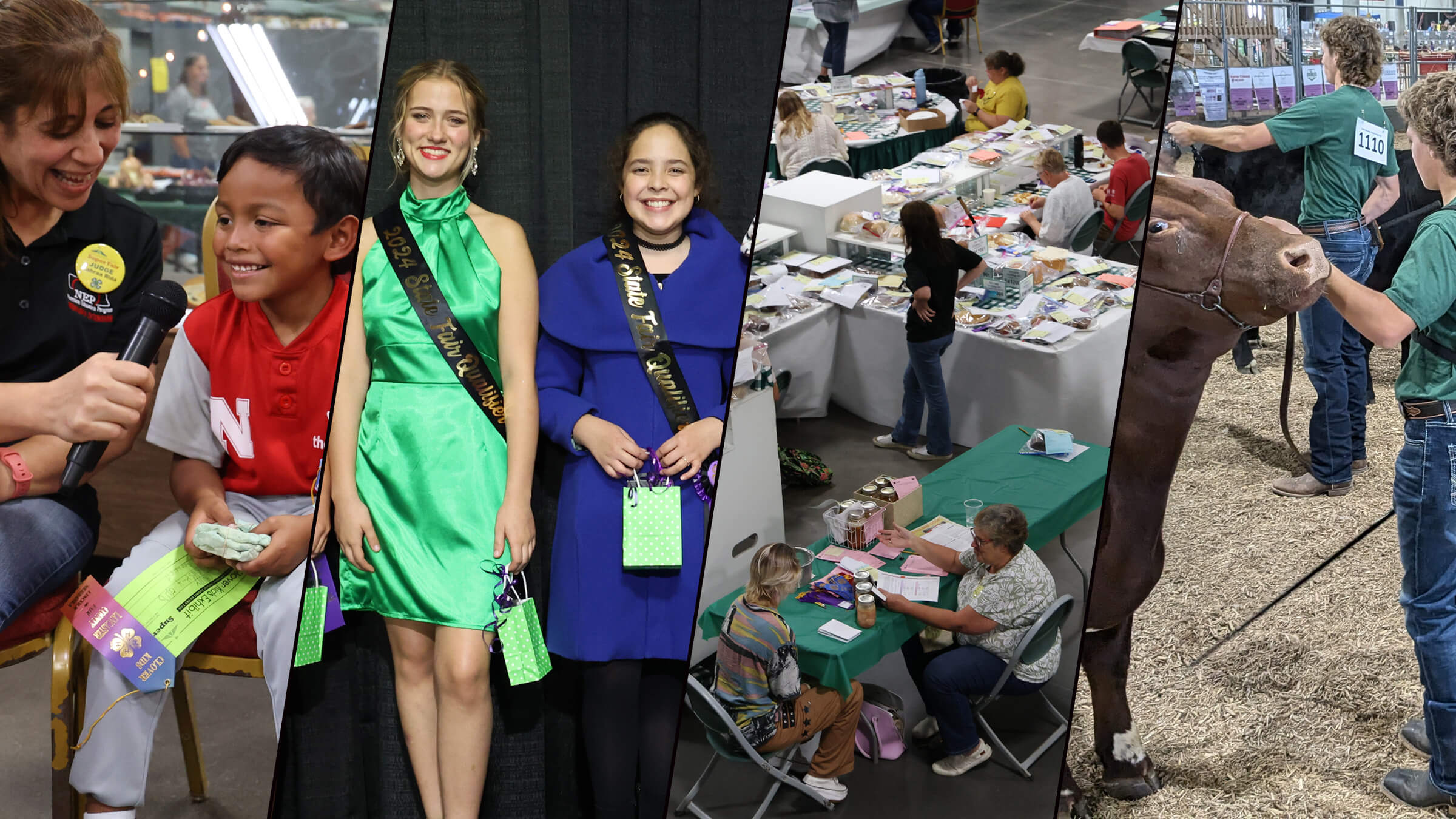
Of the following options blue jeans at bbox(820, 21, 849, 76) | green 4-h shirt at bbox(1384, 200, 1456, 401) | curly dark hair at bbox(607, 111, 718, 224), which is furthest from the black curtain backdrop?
green 4-h shirt at bbox(1384, 200, 1456, 401)

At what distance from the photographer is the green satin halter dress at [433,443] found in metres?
1.91

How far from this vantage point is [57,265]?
6.86ft

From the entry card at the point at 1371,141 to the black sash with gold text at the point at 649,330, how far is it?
195 centimetres

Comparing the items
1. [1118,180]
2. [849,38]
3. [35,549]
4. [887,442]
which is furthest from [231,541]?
[1118,180]

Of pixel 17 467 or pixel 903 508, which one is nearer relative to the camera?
pixel 903 508

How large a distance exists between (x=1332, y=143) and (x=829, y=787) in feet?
6.71

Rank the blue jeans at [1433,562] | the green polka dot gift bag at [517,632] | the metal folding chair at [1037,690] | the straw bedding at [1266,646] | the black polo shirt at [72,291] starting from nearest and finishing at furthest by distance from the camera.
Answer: the metal folding chair at [1037,690], the green polka dot gift bag at [517,632], the black polo shirt at [72,291], the blue jeans at [1433,562], the straw bedding at [1266,646]

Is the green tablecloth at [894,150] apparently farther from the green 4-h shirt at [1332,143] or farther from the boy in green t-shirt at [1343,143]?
the green 4-h shirt at [1332,143]

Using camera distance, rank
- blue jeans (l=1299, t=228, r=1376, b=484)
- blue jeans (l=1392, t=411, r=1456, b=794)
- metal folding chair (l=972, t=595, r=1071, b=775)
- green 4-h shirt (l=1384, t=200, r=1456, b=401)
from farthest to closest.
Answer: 1. blue jeans (l=1299, t=228, r=1376, b=484)
2. blue jeans (l=1392, t=411, r=1456, b=794)
3. green 4-h shirt (l=1384, t=200, r=1456, b=401)
4. metal folding chair (l=972, t=595, r=1071, b=775)

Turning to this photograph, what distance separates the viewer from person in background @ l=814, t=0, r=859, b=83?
1699mm

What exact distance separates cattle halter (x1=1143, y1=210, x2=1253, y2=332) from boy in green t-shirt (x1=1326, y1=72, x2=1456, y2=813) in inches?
13.4

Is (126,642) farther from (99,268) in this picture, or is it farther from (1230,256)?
(1230,256)

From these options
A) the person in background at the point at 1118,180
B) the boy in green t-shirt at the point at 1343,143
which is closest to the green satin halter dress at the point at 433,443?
the person in background at the point at 1118,180

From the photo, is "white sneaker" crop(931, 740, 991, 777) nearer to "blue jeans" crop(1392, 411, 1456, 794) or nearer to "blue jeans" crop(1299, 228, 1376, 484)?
"blue jeans" crop(1392, 411, 1456, 794)
